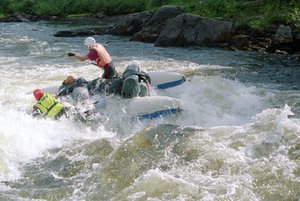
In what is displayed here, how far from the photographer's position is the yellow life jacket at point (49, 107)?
27.6ft

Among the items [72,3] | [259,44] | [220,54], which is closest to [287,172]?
[220,54]

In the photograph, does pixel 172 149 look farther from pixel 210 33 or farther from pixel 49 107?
pixel 210 33

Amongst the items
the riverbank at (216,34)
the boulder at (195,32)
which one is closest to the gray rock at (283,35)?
the riverbank at (216,34)

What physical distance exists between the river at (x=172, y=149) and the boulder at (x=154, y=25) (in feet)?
25.9

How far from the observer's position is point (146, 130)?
800cm

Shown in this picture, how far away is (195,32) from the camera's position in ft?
58.2

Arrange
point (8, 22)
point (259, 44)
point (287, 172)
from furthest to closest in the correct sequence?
point (8, 22)
point (259, 44)
point (287, 172)

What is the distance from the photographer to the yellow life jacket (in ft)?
27.6

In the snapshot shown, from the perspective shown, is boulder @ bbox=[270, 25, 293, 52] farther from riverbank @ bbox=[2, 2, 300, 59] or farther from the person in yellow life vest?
the person in yellow life vest

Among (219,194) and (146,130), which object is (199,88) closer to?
(146,130)

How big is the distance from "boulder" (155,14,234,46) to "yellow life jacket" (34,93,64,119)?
10036mm

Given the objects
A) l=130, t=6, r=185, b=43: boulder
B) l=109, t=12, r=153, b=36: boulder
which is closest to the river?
l=130, t=6, r=185, b=43: boulder

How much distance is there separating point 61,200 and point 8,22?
29.2m

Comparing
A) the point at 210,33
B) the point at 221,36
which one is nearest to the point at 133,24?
the point at 210,33
